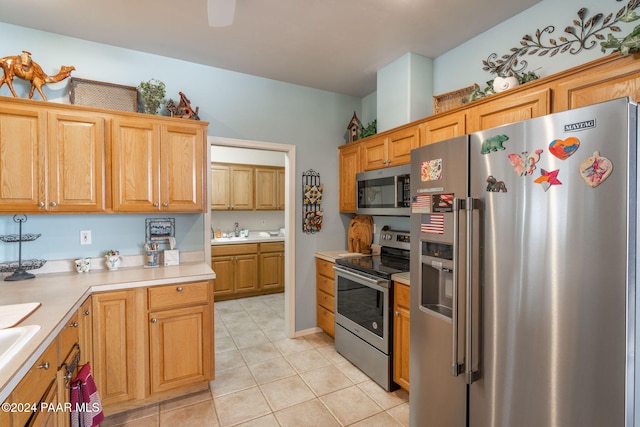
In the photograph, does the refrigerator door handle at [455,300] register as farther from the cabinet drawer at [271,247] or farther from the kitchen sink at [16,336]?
the cabinet drawer at [271,247]

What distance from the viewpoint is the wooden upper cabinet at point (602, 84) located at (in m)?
1.33

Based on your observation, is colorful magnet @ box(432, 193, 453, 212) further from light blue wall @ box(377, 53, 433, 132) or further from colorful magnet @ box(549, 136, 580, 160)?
light blue wall @ box(377, 53, 433, 132)

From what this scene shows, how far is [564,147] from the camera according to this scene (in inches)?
44.4

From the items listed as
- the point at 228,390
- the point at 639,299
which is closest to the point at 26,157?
the point at 228,390

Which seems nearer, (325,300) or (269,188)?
(325,300)

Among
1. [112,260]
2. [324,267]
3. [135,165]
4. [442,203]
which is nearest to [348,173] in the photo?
[324,267]

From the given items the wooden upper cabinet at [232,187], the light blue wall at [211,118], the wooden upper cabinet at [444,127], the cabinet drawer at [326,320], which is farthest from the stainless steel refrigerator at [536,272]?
the wooden upper cabinet at [232,187]

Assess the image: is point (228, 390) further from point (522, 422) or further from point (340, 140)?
point (340, 140)

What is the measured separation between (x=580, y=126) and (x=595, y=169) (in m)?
0.16

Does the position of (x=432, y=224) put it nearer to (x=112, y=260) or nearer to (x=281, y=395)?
(x=281, y=395)

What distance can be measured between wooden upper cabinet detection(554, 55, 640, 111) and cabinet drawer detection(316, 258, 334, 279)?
2.33m

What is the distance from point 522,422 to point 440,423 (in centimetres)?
52

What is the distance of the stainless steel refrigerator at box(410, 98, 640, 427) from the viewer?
1.01 metres

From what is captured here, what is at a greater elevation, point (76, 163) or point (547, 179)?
point (76, 163)
